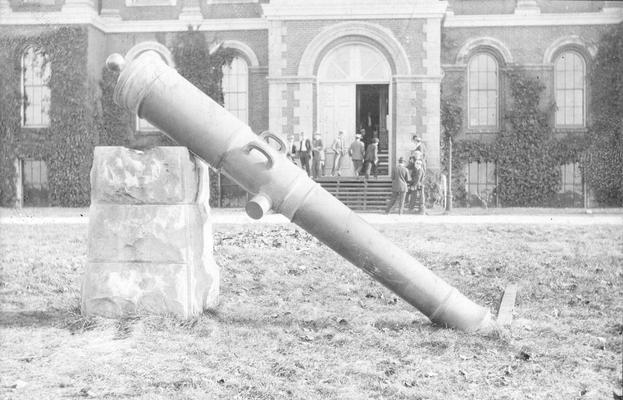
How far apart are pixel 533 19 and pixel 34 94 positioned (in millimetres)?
16899

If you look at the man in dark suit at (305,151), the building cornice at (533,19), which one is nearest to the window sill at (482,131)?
the building cornice at (533,19)

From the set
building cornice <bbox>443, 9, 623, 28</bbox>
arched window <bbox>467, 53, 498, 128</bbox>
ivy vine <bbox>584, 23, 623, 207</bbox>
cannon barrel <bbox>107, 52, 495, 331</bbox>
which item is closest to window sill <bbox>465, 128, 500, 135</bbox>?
arched window <bbox>467, 53, 498, 128</bbox>

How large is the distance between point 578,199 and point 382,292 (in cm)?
1741

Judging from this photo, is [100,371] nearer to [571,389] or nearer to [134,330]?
[134,330]

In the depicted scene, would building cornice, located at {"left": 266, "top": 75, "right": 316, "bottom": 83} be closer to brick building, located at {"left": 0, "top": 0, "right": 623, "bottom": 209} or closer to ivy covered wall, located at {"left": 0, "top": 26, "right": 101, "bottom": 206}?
brick building, located at {"left": 0, "top": 0, "right": 623, "bottom": 209}

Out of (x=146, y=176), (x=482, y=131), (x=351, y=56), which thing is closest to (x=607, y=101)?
(x=482, y=131)

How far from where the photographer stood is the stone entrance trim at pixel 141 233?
558 cm

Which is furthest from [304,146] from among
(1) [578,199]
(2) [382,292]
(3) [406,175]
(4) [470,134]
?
(2) [382,292]

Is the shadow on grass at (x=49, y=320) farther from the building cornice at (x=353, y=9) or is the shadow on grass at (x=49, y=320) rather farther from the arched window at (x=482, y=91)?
the arched window at (x=482, y=91)

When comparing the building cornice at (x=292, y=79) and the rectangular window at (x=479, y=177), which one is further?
the rectangular window at (x=479, y=177)

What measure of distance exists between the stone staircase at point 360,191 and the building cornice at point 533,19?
6312 mm

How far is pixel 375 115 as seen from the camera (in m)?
24.8

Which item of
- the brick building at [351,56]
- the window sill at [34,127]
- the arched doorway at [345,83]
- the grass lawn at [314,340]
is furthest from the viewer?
the window sill at [34,127]

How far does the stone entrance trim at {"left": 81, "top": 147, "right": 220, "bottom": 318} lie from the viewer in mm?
5582
